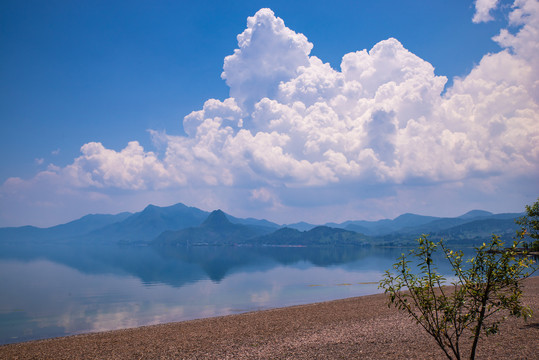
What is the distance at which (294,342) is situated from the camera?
883 inches

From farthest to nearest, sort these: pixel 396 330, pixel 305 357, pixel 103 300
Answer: pixel 103 300, pixel 396 330, pixel 305 357

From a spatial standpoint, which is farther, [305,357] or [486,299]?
[305,357]

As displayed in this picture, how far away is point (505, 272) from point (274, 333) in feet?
63.7

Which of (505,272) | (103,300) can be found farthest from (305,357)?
(103,300)

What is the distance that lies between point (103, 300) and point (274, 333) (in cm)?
4686

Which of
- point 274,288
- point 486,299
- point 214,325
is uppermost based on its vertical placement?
point 486,299

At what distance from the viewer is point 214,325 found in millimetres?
Answer: 31000

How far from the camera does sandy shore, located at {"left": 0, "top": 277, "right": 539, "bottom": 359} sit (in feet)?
62.0

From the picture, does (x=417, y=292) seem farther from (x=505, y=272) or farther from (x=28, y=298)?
(x=28, y=298)

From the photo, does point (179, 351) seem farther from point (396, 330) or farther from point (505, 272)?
point (505, 272)

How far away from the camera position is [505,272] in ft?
29.5

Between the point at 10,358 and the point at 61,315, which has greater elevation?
the point at 10,358

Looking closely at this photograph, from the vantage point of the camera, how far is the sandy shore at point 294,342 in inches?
744

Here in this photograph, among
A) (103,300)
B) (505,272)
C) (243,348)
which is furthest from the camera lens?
(103,300)
